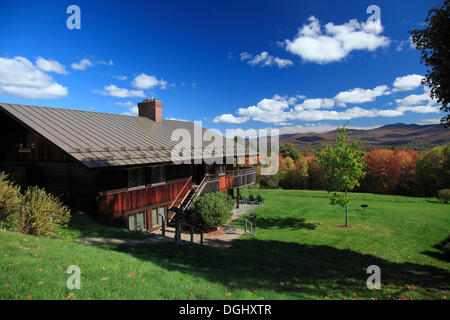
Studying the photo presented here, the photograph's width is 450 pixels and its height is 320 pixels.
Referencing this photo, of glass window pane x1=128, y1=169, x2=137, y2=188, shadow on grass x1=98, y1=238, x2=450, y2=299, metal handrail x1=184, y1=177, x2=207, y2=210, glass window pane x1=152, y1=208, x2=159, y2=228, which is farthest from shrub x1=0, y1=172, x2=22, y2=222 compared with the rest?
metal handrail x1=184, y1=177, x2=207, y2=210

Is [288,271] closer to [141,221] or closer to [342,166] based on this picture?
[141,221]

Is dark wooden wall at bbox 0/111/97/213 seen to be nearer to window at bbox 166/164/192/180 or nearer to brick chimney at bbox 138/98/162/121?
window at bbox 166/164/192/180

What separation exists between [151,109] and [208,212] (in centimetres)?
1227

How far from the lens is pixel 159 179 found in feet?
52.4

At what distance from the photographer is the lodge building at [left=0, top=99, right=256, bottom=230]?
11672mm

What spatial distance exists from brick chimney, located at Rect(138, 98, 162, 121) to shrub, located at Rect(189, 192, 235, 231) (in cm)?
1052

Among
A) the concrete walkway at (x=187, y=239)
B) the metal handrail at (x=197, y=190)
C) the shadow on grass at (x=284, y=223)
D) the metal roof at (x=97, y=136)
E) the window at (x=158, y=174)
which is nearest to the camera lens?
the concrete walkway at (x=187, y=239)

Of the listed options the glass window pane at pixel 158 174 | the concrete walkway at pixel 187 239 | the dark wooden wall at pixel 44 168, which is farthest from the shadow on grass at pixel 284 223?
the dark wooden wall at pixel 44 168

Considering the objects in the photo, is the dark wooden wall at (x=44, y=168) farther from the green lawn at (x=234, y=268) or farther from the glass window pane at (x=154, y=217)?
the glass window pane at (x=154, y=217)

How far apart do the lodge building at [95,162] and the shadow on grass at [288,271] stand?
412 cm

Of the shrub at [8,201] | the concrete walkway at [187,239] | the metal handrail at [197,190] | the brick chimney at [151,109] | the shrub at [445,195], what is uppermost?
the brick chimney at [151,109]

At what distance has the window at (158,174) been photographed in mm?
15344

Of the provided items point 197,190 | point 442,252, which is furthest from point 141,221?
point 442,252
